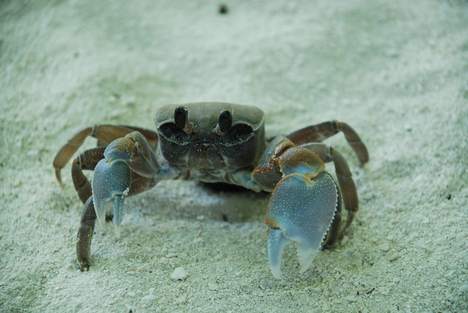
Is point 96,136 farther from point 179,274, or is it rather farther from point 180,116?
point 179,274

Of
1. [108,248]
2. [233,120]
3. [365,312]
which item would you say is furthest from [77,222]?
[365,312]

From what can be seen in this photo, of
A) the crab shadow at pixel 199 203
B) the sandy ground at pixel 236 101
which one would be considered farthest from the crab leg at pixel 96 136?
the crab shadow at pixel 199 203

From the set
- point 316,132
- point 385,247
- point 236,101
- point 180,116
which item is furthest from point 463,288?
point 236,101

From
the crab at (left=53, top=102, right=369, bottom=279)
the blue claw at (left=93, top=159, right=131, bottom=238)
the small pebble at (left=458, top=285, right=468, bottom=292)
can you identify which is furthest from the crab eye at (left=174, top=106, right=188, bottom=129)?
the small pebble at (left=458, top=285, right=468, bottom=292)

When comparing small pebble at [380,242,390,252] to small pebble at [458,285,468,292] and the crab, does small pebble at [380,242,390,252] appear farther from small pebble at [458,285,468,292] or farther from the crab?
small pebble at [458,285,468,292]

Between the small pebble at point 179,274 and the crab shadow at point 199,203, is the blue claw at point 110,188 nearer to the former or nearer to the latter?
the small pebble at point 179,274

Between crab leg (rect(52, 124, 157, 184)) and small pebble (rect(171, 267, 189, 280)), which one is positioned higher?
crab leg (rect(52, 124, 157, 184))
